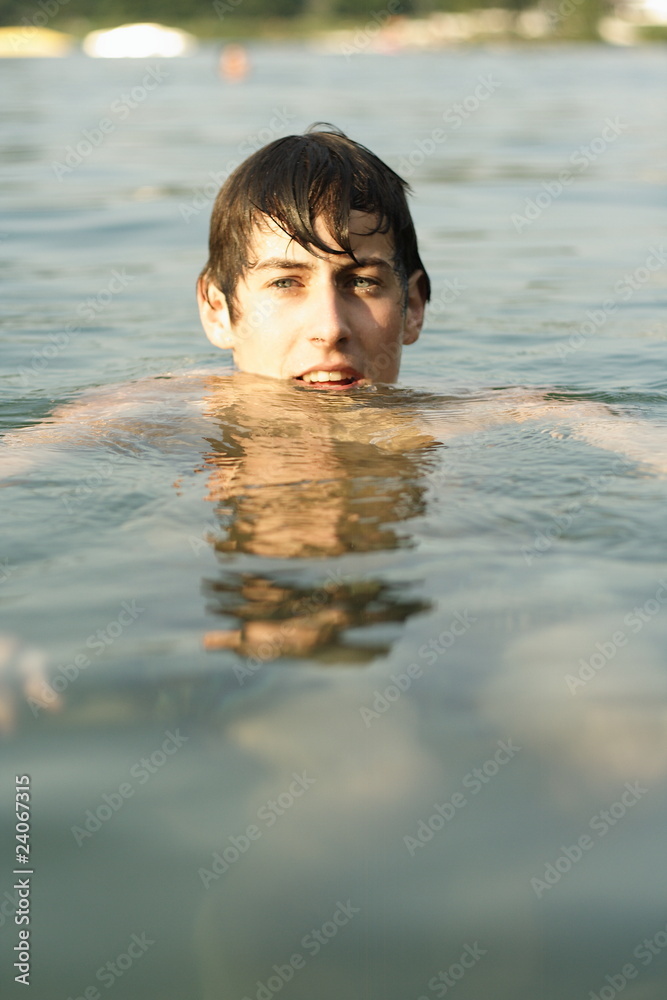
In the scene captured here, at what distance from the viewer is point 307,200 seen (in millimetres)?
3785

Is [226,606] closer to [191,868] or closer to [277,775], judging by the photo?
[277,775]

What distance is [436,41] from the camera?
75438 millimetres

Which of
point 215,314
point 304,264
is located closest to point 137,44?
point 215,314

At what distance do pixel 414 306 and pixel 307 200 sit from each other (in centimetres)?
68

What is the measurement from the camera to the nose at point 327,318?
3.70 metres

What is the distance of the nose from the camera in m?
3.70

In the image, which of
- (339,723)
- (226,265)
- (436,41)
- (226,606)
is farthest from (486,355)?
(436,41)

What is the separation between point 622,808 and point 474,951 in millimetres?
357

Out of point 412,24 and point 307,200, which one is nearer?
point 307,200

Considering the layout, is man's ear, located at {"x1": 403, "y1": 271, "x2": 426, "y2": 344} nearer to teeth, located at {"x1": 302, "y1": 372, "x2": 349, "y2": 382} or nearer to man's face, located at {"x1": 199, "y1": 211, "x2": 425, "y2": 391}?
man's face, located at {"x1": 199, "y1": 211, "x2": 425, "y2": 391}

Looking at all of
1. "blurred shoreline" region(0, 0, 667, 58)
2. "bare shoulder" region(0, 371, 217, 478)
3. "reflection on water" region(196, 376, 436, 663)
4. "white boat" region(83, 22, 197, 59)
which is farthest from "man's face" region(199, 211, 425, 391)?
"blurred shoreline" region(0, 0, 667, 58)

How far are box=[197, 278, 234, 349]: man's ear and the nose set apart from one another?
550mm

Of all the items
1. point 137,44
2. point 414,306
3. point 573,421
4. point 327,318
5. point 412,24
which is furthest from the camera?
point 412,24

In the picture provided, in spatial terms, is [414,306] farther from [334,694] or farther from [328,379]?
[334,694]
